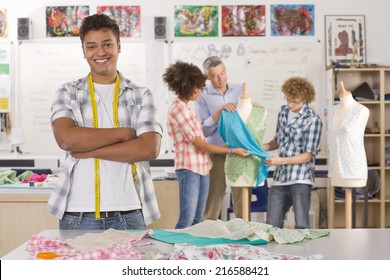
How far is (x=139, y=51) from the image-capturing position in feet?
23.5

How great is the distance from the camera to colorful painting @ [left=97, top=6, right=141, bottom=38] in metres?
7.19

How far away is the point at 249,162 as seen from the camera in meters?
4.87

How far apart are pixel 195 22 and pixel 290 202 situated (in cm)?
299

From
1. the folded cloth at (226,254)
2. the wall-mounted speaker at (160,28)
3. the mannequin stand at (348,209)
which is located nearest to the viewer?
the folded cloth at (226,254)

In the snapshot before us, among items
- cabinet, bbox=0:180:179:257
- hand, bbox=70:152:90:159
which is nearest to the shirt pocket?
hand, bbox=70:152:90:159

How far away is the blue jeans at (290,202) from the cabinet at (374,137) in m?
2.36

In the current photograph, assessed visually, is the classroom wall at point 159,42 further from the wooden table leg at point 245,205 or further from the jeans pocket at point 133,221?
the jeans pocket at point 133,221

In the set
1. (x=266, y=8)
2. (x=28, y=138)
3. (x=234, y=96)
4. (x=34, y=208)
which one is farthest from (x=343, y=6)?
(x=34, y=208)

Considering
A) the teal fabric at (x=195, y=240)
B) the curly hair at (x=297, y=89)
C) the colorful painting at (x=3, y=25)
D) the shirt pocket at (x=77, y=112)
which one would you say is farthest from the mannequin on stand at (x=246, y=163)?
the colorful painting at (x=3, y=25)

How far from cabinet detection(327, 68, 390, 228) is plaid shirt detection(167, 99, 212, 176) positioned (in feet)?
8.09

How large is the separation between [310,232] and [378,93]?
4.80 meters

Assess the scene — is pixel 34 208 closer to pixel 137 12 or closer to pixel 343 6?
pixel 137 12

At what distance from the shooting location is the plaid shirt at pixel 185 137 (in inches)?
189

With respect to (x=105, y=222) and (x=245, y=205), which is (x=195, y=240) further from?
(x=245, y=205)
